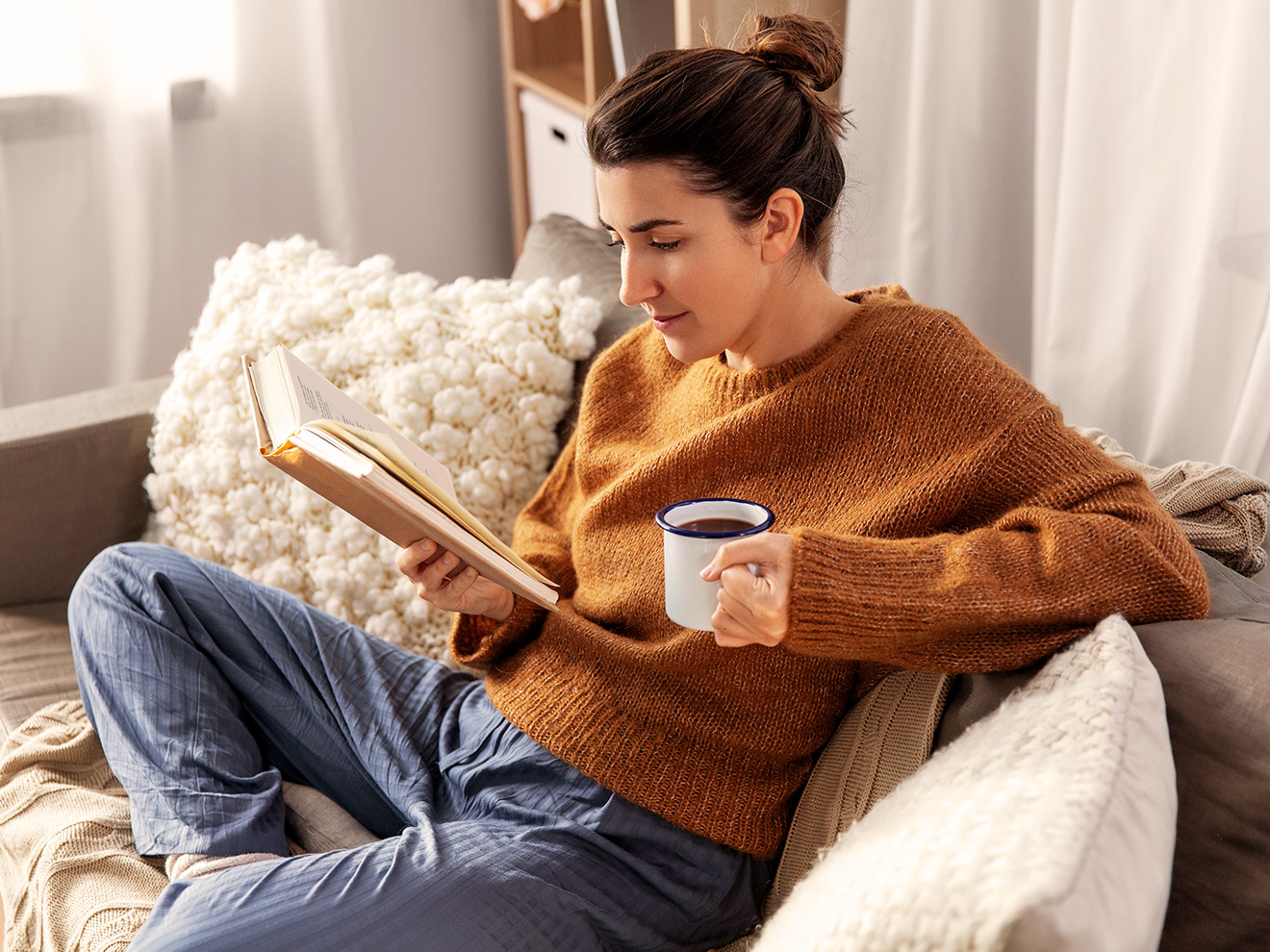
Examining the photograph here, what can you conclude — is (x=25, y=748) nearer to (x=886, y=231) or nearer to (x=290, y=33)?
(x=886, y=231)

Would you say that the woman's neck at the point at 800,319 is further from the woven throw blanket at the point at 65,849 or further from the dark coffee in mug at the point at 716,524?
the woven throw blanket at the point at 65,849

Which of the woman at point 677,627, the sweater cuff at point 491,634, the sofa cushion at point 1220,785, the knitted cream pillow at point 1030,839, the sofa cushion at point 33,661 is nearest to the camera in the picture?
the knitted cream pillow at point 1030,839

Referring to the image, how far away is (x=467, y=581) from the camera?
1203 millimetres

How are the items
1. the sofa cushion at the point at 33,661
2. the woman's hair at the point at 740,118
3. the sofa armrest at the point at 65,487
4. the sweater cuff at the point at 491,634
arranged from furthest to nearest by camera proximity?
1. the sofa armrest at the point at 65,487
2. the sofa cushion at the point at 33,661
3. the sweater cuff at the point at 491,634
4. the woman's hair at the point at 740,118

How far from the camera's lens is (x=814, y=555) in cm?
90

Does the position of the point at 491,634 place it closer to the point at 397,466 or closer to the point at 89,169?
the point at 397,466

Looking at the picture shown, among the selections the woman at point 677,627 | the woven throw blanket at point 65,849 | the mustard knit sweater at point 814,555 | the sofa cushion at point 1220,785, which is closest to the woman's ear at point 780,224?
the woman at point 677,627

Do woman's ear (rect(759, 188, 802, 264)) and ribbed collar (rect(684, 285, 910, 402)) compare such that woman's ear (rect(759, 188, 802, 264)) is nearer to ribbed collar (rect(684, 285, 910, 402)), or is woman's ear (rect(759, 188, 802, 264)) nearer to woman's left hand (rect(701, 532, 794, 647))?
ribbed collar (rect(684, 285, 910, 402))

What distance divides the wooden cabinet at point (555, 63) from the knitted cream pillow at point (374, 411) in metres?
0.87

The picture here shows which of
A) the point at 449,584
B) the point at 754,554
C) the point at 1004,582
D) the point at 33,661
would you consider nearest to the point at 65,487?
the point at 33,661

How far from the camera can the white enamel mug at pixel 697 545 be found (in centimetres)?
90

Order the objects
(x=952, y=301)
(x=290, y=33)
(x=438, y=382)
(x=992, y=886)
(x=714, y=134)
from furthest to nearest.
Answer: (x=290, y=33)
(x=952, y=301)
(x=438, y=382)
(x=714, y=134)
(x=992, y=886)

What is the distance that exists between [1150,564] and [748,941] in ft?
1.71

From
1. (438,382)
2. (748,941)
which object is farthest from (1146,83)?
(748,941)
